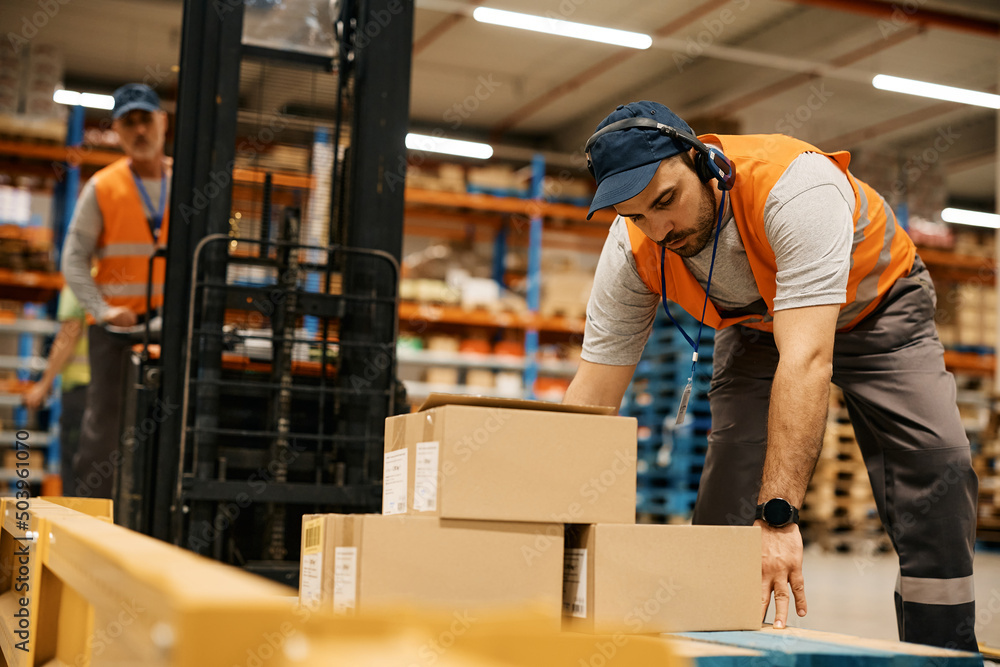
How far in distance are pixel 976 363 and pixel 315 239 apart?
37.1 ft

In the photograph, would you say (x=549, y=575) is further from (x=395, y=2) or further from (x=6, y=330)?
(x=6, y=330)

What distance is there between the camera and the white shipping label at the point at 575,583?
192 centimetres

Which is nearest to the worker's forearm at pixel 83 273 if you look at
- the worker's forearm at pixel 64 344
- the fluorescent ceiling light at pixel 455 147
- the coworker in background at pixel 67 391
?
the coworker in background at pixel 67 391

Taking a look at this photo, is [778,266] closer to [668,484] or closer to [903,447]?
[903,447]

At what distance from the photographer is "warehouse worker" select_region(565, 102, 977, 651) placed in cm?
233

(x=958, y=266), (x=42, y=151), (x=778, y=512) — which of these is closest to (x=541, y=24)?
(x=42, y=151)

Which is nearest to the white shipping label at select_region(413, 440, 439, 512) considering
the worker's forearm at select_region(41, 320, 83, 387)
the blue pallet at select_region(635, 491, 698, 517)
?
the worker's forearm at select_region(41, 320, 83, 387)

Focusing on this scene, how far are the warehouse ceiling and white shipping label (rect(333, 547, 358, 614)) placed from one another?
8846 mm

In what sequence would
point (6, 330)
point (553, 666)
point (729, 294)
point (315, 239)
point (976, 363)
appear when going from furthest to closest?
point (976, 363), point (6, 330), point (315, 239), point (729, 294), point (553, 666)

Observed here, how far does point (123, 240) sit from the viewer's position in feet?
14.7

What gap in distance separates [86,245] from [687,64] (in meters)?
9.86

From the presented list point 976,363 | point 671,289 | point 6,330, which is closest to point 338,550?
point 671,289

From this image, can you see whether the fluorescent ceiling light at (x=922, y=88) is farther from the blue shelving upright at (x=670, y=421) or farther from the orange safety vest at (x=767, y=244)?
the orange safety vest at (x=767, y=244)

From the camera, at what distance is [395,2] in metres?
3.45
